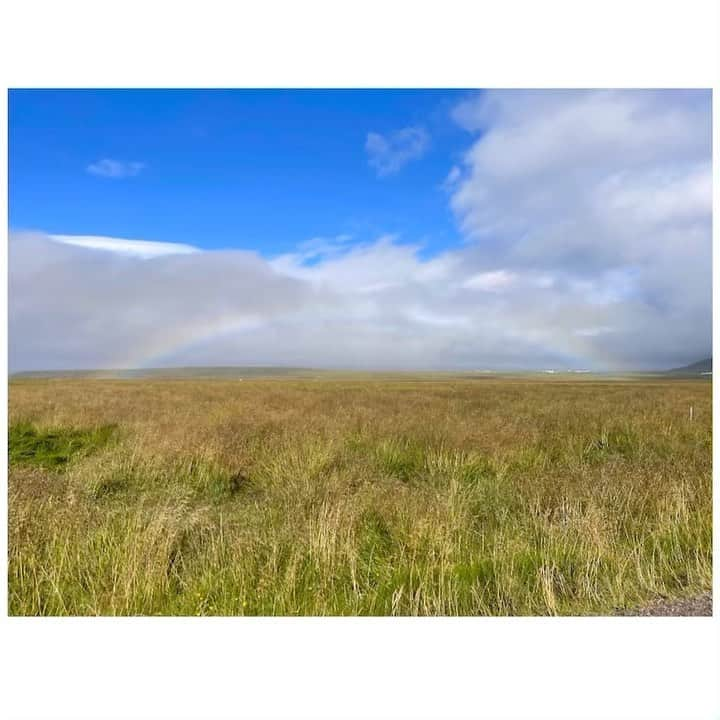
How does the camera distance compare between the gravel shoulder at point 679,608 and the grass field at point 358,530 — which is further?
the grass field at point 358,530

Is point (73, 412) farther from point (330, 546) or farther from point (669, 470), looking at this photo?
point (669, 470)

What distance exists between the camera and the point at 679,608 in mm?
2996

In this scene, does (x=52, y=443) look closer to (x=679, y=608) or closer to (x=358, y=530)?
(x=358, y=530)

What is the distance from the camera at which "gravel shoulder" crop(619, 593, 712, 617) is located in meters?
2.92

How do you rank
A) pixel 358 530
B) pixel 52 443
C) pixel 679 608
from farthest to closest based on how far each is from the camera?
pixel 52 443 → pixel 358 530 → pixel 679 608

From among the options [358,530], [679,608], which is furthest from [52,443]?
[679,608]

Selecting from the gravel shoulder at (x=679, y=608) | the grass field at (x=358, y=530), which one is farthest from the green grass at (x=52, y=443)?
the gravel shoulder at (x=679, y=608)

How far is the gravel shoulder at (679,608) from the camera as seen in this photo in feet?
9.59

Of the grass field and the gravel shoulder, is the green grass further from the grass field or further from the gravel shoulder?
the gravel shoulder

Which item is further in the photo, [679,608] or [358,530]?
[358,530]

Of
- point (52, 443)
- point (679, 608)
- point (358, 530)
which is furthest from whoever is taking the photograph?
point (52, 443)

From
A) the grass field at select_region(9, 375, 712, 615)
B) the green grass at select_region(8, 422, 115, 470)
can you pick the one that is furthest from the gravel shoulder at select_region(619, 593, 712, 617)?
the green grass at select_region(8, 422, 115, 470)

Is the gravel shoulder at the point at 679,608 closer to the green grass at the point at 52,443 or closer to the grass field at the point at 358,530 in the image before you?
the grass field at the point at 358,530
